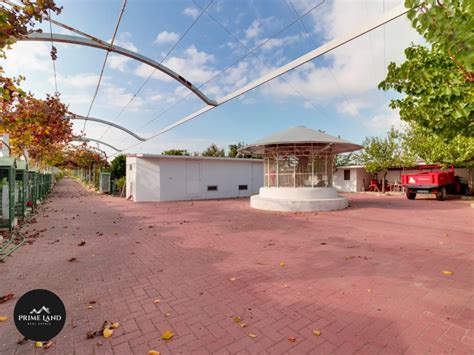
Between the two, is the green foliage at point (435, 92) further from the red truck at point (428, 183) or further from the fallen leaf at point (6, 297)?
the red truck at point (428, 183)

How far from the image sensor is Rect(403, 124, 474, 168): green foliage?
1348 centimetres

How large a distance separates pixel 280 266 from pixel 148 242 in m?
3.61

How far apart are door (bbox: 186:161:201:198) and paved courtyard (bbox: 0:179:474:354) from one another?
33.8 ft

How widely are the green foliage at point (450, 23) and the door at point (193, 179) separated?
16100 mm

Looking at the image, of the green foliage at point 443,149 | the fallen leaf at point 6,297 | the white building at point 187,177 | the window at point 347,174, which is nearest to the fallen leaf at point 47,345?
the fallen leaf at point 6,297

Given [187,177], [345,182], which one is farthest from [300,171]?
[345,182]

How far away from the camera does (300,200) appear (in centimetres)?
1177

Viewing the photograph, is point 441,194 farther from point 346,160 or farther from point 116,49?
point 116,49

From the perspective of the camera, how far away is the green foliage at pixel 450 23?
75.0 inches

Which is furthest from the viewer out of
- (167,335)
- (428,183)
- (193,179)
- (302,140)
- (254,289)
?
(193,179)

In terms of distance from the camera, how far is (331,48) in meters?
8.22

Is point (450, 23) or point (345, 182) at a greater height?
point (450, 23)

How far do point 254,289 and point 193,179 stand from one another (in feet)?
47.7

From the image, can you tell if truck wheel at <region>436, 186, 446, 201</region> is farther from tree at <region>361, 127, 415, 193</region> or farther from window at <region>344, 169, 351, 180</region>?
window at <region>344, 169, 351, 180</region>
